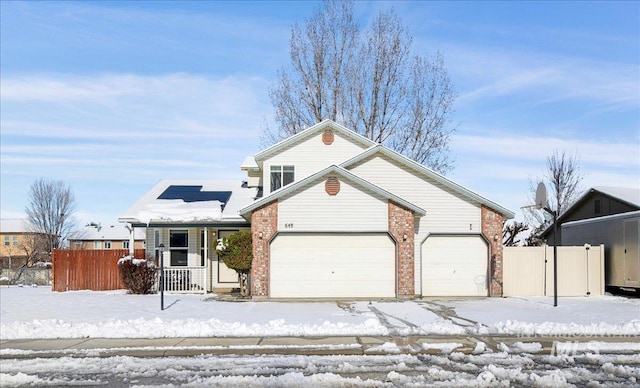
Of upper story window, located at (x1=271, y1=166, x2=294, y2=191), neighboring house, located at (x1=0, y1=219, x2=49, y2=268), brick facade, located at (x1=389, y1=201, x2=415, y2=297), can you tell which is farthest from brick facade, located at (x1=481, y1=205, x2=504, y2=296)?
neighboring house, located at (x1=0, y1=219, x2=49, y2=268)

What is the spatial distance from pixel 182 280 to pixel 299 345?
1254 centimetres

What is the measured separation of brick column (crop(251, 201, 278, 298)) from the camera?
20.1 meters

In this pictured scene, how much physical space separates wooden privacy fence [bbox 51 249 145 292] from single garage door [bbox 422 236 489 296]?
11.5 meters

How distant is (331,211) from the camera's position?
20422 millimetres

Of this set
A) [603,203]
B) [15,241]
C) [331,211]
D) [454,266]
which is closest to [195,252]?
[331,211]

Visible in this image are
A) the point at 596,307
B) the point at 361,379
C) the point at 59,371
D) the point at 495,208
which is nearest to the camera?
the point at 361,379

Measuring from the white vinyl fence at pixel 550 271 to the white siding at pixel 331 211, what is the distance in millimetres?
5529

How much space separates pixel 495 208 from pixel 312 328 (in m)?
11.0

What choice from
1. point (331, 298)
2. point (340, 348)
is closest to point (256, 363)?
point (340, 348)

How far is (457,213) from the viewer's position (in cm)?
2173

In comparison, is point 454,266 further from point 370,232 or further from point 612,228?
point 612,228

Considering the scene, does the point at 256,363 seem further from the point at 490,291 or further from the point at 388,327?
the point at 490,291

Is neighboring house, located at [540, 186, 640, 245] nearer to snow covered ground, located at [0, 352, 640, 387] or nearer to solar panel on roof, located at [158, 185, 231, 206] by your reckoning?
snow covered ground, located at [0, 352, 640, 387]

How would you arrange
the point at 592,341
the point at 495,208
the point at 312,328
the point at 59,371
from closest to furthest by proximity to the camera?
the point at 59,371 → the point at 592,341 → the point at 312,328 → the point at 495,208
